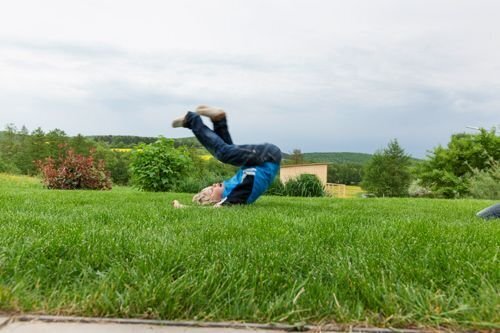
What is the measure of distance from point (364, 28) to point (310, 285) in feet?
40.6

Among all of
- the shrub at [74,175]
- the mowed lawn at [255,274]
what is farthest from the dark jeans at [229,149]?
the shrub at [74,175]

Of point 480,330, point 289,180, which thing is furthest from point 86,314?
point 289,180

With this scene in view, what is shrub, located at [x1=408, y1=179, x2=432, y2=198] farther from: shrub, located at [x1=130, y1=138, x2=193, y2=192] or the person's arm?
the person's arm

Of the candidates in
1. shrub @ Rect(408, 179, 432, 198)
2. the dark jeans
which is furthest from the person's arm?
shrub @ Rect(408, 179, 432, 198)

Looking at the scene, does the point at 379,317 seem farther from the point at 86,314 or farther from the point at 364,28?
the point at 364,28

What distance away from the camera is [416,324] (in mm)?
1364

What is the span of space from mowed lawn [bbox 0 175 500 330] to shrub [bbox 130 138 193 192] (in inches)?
352

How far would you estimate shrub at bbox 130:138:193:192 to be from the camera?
1170cm

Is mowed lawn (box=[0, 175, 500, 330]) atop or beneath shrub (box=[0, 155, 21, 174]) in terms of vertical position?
atop

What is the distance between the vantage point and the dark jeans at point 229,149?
4.93 metres

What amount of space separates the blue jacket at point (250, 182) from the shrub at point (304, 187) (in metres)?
6.08

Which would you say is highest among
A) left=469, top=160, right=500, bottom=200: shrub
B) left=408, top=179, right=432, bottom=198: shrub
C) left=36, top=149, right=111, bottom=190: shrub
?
left=36, top=149, right=111, bottom=190: shrub

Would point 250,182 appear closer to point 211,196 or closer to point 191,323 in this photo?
point 211,196

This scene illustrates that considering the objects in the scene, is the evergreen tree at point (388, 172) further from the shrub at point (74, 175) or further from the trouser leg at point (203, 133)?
the trouser leg at point (203, 133)
